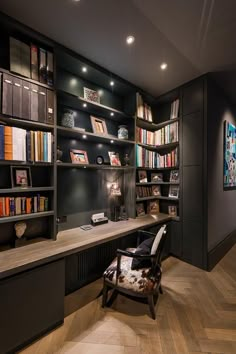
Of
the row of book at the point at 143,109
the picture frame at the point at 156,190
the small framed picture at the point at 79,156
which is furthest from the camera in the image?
the picture frame at the point at 156,190

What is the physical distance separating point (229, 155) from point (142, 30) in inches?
106

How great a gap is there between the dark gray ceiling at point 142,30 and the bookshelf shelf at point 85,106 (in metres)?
0.54

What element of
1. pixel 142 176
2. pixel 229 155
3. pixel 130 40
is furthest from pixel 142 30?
pixel 229 155

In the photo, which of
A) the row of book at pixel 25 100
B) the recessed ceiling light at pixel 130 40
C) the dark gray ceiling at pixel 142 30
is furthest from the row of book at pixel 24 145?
the recessed ceiling light at pixel 130 40

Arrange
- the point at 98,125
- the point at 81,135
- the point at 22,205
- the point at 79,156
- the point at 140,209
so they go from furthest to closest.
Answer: the point at 140,209 < the point at 98,125 < the point at 79,156 < the point at 81,135 < the point at 22,205

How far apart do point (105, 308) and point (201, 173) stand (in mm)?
2192

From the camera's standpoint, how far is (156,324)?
1.68m

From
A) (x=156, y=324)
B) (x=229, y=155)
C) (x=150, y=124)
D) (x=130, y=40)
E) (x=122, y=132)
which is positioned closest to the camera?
(x=156, y=324)

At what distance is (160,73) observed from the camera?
8.37 ft

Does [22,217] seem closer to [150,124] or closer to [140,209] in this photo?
[140,209]

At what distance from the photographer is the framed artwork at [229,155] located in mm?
3191

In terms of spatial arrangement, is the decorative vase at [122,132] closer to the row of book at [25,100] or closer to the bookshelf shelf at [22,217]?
the row of book at [25,100]

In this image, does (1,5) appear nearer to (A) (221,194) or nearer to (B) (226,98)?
(B) (226,98)

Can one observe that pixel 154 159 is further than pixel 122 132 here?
Yes
